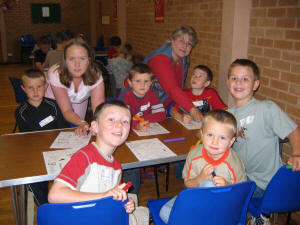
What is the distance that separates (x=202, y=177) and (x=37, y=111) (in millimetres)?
1588

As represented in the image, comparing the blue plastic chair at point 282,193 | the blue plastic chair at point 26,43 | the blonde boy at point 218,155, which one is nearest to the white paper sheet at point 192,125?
the blonde boy at point 218,155

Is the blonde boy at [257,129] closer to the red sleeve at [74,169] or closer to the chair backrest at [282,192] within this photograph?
the chair backrest at [282,192]

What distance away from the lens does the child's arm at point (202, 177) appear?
1446 millimetres

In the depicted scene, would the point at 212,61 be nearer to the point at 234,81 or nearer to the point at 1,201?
the point at 234,81

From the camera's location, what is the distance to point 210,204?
132 cm

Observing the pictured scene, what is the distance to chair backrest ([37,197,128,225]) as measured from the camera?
1.11 metres

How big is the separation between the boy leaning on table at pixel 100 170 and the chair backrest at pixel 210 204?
227mm

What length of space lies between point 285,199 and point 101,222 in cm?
109

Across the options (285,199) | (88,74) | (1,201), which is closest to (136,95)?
(88,74)

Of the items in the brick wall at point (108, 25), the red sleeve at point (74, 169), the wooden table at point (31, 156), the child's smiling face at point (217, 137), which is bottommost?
the wooden table at point (31, 156)

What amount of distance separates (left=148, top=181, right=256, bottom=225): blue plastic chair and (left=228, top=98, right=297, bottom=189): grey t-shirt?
521 millimetres

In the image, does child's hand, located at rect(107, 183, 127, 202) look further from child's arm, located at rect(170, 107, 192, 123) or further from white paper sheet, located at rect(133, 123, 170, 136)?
child's arm, located at rect(170, 107, 192, 123)

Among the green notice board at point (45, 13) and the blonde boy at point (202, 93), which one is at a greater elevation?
the green notice board at point (45, 13)

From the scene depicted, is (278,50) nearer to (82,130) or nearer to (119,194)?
(82,130)
